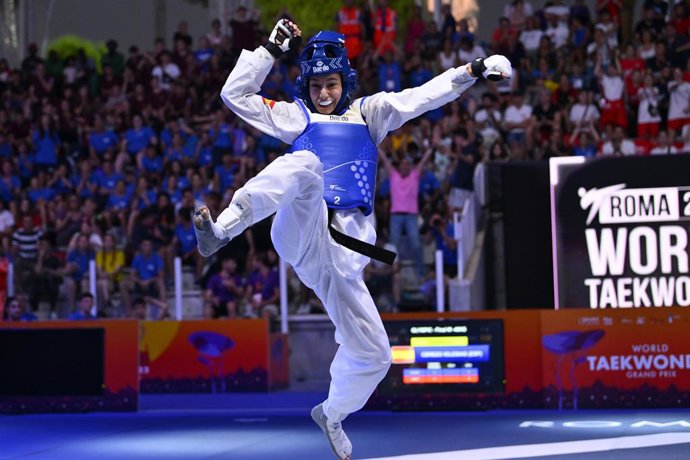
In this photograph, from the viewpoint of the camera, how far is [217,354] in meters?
14.1

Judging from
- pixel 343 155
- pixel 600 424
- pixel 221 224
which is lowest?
pixel 600 424

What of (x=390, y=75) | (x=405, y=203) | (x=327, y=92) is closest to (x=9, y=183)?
(x=390, y=75)

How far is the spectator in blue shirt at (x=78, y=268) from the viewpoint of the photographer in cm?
1506

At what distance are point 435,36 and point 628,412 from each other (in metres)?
8.97

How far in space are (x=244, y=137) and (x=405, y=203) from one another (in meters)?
3.78

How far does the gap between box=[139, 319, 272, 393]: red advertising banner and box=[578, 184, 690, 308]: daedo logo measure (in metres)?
4.07

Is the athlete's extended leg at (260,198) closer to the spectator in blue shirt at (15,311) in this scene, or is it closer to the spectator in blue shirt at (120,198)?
the spectator in blue shirt at (15,311)

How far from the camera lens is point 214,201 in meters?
16.0

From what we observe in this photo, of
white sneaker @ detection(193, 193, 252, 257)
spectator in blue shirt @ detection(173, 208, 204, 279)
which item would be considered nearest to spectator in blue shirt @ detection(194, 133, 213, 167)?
spectator in blue shirt @ detection(173, 208, 204, 279)

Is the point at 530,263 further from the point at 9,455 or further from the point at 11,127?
the point at 11,127

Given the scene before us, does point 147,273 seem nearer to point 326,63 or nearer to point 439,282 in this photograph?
point 439,282

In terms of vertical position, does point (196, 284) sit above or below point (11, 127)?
below

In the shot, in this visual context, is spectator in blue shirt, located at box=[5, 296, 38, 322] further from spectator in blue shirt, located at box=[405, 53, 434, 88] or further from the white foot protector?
the white foot protector

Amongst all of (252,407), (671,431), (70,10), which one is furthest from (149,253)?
(70,10)
